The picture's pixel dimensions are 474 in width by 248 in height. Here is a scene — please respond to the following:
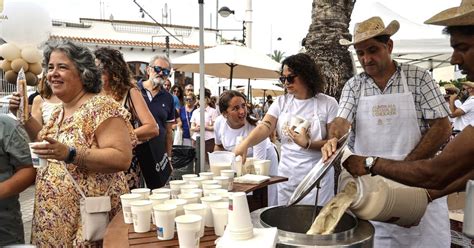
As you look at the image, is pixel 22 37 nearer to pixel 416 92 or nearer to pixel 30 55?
pixel 30 55

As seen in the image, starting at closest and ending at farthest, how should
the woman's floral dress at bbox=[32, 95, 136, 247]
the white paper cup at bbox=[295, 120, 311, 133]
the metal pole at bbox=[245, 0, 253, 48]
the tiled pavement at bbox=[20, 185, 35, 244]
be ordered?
the woman's floral dress at bbox=[32, 95, 136, 247]
the white paper cup at bbox=[295, 120, 311, 133]
the tiled pavement at bbox=[20, 185, 35, 244]
the metal pole at bbox=[245, 0, 253, 48]

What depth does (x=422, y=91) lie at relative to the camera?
8.57ft

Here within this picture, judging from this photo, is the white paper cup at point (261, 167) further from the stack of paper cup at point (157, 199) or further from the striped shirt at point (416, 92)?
the stack of paper cup at point (157, 199)

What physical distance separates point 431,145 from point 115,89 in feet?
7.99

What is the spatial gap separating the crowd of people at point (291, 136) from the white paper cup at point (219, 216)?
584mm

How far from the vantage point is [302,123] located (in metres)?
3.27

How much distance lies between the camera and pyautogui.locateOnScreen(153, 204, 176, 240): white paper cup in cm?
186

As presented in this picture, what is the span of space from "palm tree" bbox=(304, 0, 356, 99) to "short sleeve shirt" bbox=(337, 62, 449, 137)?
176cm

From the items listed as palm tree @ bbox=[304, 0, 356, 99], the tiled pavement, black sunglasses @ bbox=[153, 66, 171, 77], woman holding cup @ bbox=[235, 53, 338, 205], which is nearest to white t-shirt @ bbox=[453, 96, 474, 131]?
palm tree @ bbox=[304, 0, 356, 99]

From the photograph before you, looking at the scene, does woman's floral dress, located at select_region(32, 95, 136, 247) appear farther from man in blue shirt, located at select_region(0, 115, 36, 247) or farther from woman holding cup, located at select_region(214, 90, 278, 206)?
woman holding cup, located at select_region(214, 90, 278, 206)

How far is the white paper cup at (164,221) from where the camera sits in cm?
186

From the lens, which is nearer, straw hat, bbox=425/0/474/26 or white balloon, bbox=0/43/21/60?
straw hat, bbox=425/0/474/26

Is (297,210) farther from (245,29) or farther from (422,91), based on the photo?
(245,29)

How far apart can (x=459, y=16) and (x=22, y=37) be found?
2561 millimetres
